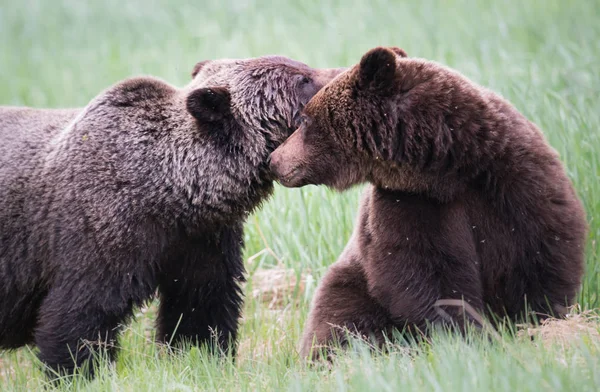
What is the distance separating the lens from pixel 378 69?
15.2 feet

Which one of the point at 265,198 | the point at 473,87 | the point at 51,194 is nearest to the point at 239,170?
the point at 265,198

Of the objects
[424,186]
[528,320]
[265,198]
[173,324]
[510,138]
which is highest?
[510,138]

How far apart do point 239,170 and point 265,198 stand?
33 cm

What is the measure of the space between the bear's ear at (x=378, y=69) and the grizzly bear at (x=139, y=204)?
86 cm

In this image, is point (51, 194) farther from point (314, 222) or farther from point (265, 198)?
point (314, 222)

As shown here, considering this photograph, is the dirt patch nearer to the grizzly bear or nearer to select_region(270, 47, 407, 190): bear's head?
select_region(270, 47, 407, 190): bear's head

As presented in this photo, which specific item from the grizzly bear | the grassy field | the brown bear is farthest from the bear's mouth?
the grassy field

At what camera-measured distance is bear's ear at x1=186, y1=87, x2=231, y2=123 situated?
523 cm

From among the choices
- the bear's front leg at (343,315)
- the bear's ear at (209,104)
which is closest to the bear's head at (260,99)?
the bear's ear at (209,104)

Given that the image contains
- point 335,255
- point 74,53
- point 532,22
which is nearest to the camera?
point 335,255

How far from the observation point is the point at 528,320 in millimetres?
4645

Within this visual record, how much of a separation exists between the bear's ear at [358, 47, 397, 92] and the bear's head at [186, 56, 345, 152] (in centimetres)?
83

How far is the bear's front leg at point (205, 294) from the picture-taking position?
5.58 m

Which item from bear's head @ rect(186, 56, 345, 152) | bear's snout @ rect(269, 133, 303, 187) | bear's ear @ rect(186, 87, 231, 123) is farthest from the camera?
bear's head @ rect(186, 56, 345, 152)
